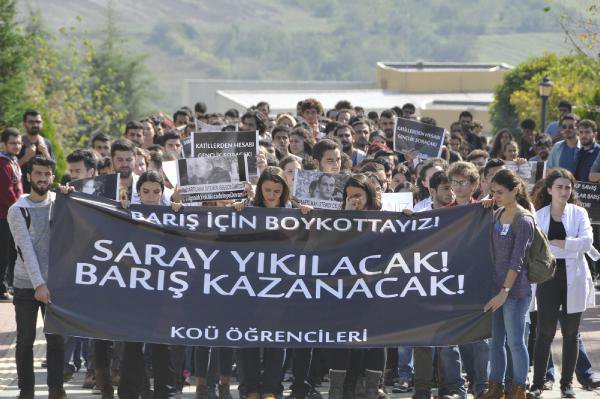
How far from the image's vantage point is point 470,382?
1095cm

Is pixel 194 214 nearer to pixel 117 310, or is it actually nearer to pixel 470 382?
pixel 117 310

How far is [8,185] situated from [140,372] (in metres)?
6.43

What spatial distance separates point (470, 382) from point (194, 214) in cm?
270

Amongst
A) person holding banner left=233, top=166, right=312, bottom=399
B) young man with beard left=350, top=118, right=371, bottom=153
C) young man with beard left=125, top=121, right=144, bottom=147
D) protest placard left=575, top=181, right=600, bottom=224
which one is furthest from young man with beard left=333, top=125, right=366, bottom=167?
person holding banner left=233, top=166, right=312, bottom=399

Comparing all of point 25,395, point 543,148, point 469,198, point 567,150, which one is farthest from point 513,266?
point 543,148

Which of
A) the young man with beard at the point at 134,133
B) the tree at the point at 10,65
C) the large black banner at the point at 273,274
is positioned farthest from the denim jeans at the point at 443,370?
the tree at the point at 10,65

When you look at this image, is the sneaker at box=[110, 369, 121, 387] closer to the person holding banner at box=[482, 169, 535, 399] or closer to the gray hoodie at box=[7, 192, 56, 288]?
the gray hoodie at box=[7, 192, 56, 288]

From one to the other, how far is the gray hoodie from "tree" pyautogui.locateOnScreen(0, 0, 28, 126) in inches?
742

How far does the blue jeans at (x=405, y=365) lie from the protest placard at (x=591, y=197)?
4.21 m

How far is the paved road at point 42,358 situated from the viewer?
36.3ft

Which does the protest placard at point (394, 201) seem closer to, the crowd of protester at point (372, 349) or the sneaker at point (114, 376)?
the crowd of protester at point (372, 349)

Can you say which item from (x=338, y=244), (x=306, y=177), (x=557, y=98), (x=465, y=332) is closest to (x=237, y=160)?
(x=306, y=177)

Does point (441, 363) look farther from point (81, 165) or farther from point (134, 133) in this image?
point (134, 133)

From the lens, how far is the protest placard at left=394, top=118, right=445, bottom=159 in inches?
641
